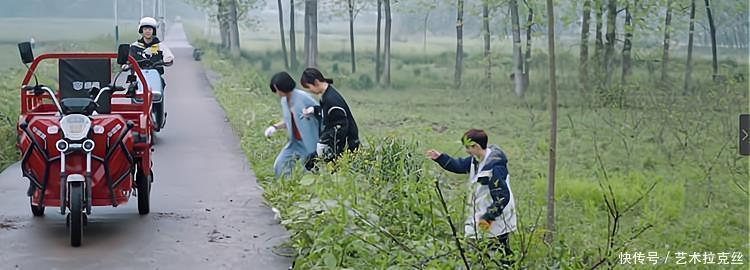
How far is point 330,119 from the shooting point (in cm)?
866

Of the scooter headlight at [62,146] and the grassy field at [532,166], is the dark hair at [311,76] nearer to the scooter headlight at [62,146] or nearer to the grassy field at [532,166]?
the grassy field at [532,166]

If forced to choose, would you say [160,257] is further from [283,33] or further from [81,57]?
[283,33]

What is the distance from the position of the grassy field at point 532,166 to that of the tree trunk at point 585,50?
44 centimetres

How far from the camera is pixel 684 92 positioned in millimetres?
23812

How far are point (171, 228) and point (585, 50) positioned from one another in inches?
731

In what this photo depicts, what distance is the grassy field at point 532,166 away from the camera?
635cm

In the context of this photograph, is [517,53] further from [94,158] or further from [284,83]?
[94,158]

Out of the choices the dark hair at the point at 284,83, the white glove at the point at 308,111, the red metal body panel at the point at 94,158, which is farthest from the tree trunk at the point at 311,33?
the red metal body panel at the point at 94,158

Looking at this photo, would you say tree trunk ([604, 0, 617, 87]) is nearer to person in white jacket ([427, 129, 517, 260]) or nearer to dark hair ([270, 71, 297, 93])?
dark hair ([270, 71, 297, 93])

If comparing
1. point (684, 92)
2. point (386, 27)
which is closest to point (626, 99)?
point (684, 92)

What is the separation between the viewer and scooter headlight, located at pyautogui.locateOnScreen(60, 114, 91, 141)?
759 cm

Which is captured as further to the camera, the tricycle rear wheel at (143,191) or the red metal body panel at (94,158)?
the tricycle rear wheel at (143,191)

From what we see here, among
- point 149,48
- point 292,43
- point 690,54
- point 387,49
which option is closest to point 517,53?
point 690,54

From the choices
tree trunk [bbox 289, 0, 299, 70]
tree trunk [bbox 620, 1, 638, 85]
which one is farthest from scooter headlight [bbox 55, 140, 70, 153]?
tree trunk [bbox 289, 0, 299, 70]
